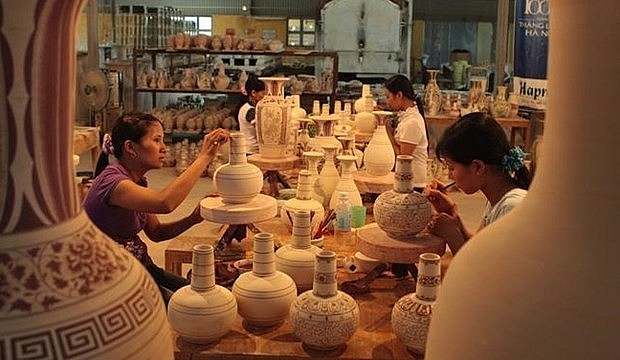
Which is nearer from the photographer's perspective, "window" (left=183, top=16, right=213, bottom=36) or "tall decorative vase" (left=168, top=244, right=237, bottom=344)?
"tall decorative vase" (left=168, top=244, right=237, bottom=344)

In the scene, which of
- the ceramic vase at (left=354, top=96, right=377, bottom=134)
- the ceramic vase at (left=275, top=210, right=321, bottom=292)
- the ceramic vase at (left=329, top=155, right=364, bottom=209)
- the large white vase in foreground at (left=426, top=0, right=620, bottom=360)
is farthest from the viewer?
the ceramic vase at (left=354, top=96, right=377, bottom=134)

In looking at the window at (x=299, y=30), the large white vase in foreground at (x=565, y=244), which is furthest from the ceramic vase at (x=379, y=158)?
the window at (x=299, y=30)

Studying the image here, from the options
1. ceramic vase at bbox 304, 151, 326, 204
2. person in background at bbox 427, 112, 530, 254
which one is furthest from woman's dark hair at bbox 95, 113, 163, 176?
person in background at bbox 427, 112, 530, 254

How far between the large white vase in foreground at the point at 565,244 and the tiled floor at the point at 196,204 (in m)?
4.83

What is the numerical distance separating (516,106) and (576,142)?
6.84 metres

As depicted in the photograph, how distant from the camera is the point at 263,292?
201 cm

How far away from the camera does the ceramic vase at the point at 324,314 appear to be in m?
1.87

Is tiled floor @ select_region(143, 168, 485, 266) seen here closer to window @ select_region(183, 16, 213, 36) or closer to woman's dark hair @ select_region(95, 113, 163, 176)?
woman's dark hair @ select_region(95, 113, 163, 176)

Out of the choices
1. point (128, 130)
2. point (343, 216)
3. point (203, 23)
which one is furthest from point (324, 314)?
point (203, 23)

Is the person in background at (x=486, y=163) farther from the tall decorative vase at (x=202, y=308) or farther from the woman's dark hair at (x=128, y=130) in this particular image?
the woman's dark hair at (x=128, y=130)

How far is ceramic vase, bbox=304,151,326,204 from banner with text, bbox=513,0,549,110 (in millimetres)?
2889

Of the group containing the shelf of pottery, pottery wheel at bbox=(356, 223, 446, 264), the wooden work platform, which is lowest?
the wooden work platform

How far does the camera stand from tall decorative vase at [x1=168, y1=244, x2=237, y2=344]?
1876 mm

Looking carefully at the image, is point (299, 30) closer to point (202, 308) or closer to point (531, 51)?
point (531, 51)
